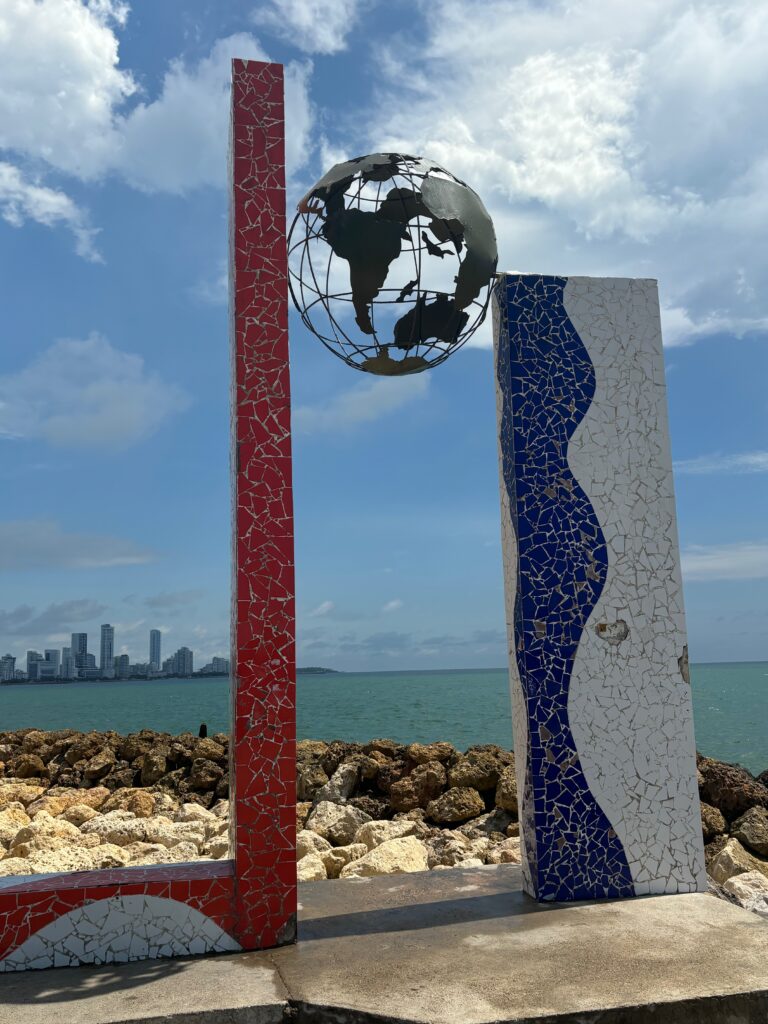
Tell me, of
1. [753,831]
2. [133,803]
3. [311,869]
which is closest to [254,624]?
[311,869]

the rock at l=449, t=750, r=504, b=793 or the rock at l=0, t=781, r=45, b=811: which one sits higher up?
the rock at l=449, t=750, r=504, b=793

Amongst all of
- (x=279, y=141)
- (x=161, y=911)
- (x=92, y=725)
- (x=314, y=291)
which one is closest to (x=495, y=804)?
(x=161, y=911)

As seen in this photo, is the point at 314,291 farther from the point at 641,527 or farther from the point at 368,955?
the point at 368,955

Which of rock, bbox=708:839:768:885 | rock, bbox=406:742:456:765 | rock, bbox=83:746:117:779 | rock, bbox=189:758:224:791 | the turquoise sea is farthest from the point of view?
the turquoise sea

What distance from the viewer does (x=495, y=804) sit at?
8.27 meters

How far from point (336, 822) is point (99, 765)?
5.24 meters

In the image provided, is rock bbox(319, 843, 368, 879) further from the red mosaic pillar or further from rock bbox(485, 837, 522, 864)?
the red mosaic pillar

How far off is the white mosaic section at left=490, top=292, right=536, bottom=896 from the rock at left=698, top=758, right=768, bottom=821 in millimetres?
3814

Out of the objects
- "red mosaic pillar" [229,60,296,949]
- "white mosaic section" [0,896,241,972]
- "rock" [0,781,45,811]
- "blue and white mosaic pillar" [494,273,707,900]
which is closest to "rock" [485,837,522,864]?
"blue and white mosaic pillar" [494,273,707,900]

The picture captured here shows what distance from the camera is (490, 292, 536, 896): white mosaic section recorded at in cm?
500

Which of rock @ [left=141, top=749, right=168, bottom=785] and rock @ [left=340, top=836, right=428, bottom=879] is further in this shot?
rock @ [left=141, top=749, right=168, bottom=785]

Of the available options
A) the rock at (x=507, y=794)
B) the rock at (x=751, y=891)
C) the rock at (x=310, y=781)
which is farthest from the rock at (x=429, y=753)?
the rock at (x=751, y=891)

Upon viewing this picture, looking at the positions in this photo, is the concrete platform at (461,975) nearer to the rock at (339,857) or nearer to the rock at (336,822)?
the rock at (339,857)

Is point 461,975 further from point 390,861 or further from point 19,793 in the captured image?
point 19,793
